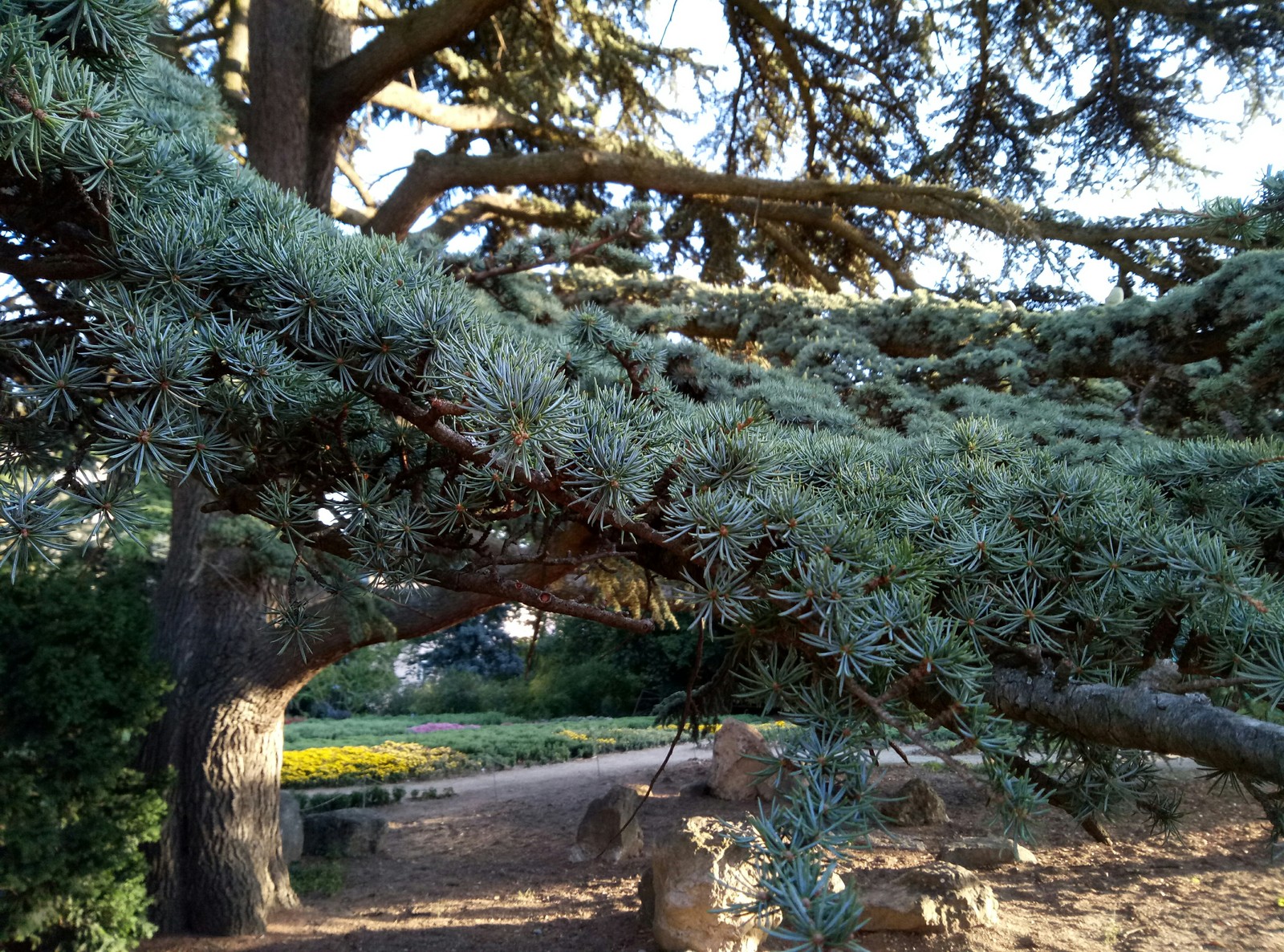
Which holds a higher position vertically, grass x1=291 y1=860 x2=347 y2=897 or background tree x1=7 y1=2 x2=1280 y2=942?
background tree x1=7 y1=2 x2=1280 y2=942

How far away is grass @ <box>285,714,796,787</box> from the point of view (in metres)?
12.5

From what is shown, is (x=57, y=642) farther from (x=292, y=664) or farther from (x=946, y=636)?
(x=946, y=636)

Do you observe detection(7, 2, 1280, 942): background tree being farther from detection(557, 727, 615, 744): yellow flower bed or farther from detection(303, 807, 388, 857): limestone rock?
detection(557, 727, 615, 744): yellow flower bed

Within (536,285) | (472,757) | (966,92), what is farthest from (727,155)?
(472,757)

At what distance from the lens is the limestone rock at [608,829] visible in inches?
288

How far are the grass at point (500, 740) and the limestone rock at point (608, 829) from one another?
4080mm

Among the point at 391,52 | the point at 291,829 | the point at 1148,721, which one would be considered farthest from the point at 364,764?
the point at 1148,721

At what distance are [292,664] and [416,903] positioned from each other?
215 cm

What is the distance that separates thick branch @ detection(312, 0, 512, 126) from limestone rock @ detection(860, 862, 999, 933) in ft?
19.4

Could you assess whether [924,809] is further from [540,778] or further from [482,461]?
[482,461]

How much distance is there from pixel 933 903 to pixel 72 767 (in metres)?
4.67

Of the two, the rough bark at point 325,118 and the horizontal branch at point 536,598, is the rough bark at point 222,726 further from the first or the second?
the horizontal branch at point 536,598

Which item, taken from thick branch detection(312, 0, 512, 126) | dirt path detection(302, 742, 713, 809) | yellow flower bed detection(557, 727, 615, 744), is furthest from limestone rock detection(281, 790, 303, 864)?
yellow flower bed detection(557, 727, 615, 744)

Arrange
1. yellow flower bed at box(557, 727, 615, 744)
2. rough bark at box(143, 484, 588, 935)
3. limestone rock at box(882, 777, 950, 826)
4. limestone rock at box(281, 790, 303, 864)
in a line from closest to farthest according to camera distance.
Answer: rough bark at box(143, 484, 588, 935) < limestone rock at box(281, 790, 303, 864) < limestone rock at box(882, 777, 950, 826) < yellow flower bed at box(557, 727, 615, 744)
